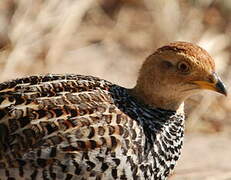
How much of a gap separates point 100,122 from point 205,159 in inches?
92.1

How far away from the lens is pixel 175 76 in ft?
18.3

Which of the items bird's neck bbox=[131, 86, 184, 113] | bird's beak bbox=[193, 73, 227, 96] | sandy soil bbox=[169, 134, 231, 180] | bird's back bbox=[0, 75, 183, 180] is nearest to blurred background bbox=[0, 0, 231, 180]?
sandy soil bbox=[169, 134, 231, 180]

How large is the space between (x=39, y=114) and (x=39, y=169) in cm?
39

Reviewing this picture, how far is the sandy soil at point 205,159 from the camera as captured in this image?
270 inches

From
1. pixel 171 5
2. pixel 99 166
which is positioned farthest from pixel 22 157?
pixel 171 5

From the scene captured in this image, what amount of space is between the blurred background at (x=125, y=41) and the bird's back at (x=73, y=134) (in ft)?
5.34

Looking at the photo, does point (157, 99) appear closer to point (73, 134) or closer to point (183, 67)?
point (183, 67)

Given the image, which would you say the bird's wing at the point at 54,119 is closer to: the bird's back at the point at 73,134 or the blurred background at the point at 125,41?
the bird's back at the point at 73,134

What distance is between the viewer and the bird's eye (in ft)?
18.1

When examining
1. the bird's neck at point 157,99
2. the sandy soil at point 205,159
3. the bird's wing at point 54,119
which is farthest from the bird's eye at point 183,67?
the sandy soil at point 205,159

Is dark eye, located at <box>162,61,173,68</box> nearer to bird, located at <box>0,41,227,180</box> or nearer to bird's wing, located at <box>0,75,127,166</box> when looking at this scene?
bird, located at <box>0,41,227,180</box>

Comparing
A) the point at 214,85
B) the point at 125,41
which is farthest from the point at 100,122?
the point at 125,41

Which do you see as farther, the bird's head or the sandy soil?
the sandy soil

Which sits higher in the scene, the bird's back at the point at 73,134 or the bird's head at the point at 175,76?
the bird's head at the point at 175,76
